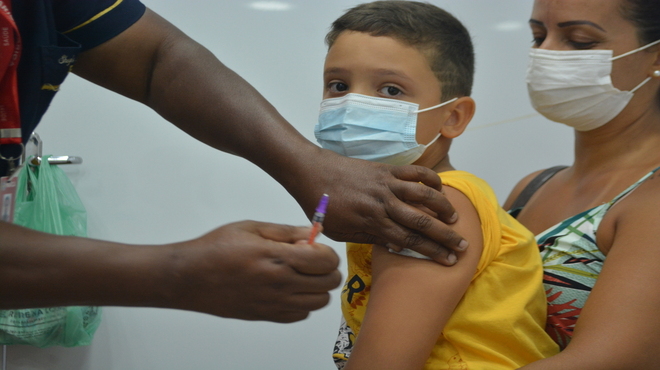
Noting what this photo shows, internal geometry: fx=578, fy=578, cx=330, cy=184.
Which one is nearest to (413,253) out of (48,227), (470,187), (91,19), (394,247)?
(394,247)

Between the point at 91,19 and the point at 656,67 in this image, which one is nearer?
the point at 91,19

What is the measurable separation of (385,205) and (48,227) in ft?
4.99

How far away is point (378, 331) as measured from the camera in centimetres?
110

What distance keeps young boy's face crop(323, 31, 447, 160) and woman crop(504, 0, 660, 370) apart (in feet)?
1.48

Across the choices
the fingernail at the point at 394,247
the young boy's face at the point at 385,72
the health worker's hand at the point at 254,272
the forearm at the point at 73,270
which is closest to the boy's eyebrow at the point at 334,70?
the young boy's face at the point at 385,72

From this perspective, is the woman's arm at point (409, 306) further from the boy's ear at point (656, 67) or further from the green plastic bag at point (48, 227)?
the green plastic bag at point (48, 227)

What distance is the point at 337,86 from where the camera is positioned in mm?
1408

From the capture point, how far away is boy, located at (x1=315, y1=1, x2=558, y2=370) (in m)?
1.12

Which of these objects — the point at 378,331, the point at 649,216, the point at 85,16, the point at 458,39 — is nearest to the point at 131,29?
the point at 85,16

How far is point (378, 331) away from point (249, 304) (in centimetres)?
30

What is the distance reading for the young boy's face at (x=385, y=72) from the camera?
4.33 ft

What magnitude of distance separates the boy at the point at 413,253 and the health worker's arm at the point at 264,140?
3.1 inches

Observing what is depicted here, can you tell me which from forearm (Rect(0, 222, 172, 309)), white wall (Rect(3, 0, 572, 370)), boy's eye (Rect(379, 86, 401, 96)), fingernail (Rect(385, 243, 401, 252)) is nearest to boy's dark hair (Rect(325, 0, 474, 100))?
boy's eye (Rect(379, 86, 401, 96))

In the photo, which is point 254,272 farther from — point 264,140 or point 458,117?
point 458,117
